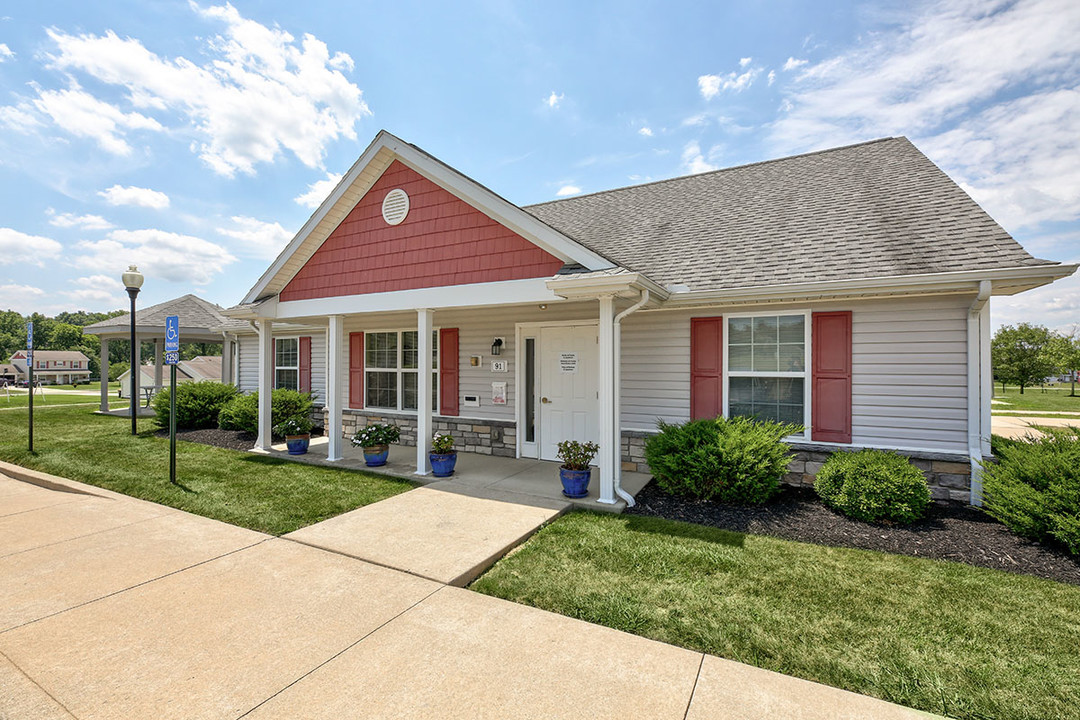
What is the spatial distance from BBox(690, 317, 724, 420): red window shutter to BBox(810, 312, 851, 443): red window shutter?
1.14 metres

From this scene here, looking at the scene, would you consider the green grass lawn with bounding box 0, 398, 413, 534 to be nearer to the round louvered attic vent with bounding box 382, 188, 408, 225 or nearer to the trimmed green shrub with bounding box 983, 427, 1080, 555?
the round louvered attic vent with bounding box 382, 188, 408, 225

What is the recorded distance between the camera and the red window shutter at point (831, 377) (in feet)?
19.1

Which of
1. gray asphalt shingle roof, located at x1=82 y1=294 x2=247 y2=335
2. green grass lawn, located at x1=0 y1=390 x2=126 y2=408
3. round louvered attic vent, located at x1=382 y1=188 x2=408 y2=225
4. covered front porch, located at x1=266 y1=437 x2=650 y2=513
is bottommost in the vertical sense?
green grass lawn, located at x1=0 y1=390 x2=126 y2=408

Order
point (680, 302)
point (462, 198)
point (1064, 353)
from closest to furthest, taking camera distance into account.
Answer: point (680, 302)
point (462, 198)
point (1064, 353)

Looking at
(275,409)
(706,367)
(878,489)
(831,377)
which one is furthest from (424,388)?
(878,489)

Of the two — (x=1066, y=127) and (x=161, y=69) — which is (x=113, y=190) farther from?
(x=1066, y=127)

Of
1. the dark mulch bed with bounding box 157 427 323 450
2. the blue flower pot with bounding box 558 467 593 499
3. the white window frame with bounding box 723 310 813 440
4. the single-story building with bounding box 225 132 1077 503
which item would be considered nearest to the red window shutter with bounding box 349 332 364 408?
the single-story building with bounding box 225 132 1077 503

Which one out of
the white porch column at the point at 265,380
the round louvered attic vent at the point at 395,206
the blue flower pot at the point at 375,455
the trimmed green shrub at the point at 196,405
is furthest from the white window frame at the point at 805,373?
the trimmed green shrub at the point at 196,405

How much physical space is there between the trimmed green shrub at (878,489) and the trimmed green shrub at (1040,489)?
60 cm

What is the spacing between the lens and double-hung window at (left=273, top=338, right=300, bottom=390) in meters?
11.8

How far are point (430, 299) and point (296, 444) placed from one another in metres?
4.07

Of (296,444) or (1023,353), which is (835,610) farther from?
(1023,353)

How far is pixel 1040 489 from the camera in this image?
14.4 ft

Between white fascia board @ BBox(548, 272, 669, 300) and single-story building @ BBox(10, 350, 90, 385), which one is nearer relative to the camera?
white fascia board @ BBox(548, 272, 669, 300)
